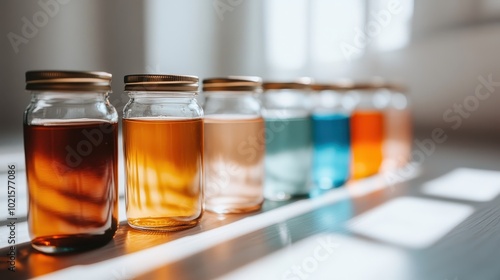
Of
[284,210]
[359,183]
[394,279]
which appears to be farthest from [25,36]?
[394,279]

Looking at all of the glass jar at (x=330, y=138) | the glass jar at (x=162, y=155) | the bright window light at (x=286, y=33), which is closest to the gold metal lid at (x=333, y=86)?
the glass jar at (x=330, y=138)

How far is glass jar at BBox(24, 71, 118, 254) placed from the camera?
60 centimetres

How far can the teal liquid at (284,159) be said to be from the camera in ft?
3.04

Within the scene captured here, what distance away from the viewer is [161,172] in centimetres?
70

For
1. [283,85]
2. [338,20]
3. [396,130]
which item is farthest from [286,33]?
[283,85]

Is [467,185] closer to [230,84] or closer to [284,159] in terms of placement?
[284,159]

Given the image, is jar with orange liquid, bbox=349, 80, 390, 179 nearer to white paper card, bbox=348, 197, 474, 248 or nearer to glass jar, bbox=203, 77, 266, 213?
white paper card, bbox=348, 197, 474, 248

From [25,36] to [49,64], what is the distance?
8 centimetres

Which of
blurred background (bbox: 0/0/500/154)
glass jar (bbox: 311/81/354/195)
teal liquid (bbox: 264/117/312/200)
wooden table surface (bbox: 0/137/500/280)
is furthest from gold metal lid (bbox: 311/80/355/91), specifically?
blurred background (bbox: 0/0/500/154)

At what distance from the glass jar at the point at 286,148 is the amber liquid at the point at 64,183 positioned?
383 mm

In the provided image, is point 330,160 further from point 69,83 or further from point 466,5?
point 466,5

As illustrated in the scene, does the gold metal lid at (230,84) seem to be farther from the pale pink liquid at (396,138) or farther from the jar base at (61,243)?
the pale pink liquid at (396,138)

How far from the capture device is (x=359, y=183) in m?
1.10

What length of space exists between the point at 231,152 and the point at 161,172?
0.16m
